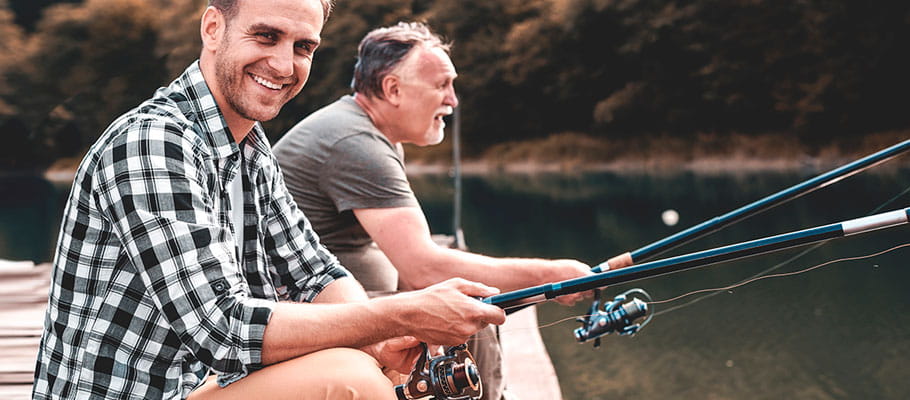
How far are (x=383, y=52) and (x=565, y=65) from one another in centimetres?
3076

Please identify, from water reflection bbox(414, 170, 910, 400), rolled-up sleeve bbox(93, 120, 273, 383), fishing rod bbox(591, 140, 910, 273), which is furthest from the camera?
water reflection bbox(414, 170, 910, 400)

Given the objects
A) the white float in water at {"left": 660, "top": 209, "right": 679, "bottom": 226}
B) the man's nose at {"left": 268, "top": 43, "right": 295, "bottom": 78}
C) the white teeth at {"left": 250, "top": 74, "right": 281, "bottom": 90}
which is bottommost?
the white teeth at {"left": 250, "top": 74, "right": 281, "bottom": 90}

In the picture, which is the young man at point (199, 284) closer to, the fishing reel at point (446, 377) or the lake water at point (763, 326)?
the fishing reel at point (446, 377)

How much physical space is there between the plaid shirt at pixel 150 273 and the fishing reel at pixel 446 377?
1.33ft

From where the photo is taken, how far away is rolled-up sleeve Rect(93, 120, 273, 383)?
1.26m

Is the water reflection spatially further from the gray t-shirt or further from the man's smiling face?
the man's smiling face

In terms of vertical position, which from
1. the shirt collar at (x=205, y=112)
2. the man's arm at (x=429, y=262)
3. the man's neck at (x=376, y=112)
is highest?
the man's neck at (x=376, y=112)

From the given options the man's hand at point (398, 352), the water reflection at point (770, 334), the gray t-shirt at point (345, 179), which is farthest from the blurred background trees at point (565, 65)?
the man's hand at point (398, 352)

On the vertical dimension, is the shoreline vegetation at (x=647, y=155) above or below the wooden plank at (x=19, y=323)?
above

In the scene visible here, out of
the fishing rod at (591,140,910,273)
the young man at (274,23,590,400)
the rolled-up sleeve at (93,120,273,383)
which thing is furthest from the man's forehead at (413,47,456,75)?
the rolled-up sleeve at (93,120,273,383)

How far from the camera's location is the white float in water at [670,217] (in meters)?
15.2

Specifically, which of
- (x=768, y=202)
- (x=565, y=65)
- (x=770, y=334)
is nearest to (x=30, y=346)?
(x=768, y=202)

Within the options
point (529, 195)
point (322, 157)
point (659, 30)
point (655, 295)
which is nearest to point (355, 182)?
point (322, 157)

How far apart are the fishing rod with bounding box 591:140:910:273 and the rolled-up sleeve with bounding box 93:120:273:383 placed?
4.13 feet
